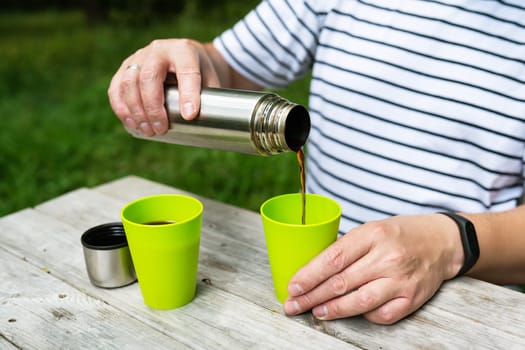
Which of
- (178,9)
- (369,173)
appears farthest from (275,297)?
(178,9)

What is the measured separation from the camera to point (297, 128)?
935mm

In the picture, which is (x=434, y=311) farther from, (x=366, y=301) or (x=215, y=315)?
(x=215, y=315)

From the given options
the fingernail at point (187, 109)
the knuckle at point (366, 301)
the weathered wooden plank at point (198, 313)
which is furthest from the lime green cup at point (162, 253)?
the knuckle at point (366, 301)

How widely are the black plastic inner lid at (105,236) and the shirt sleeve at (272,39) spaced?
0.60 meters

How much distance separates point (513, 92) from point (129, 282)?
0.82m

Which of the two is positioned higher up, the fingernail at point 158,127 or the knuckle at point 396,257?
the fingernail at point 158,127

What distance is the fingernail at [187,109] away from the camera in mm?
962

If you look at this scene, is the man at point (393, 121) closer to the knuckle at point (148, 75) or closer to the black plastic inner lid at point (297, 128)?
the knuckle at point (148, 75)

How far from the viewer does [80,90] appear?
491cm

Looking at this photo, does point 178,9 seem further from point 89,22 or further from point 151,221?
point 151,221

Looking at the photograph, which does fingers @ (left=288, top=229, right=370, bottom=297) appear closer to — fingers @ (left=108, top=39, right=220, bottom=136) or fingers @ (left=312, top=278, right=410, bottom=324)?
fingers @ (left=312, top=278, right=410, bottom=324)

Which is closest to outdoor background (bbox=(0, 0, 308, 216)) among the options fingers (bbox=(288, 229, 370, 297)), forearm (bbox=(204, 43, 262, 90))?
forearm (bbox=(204, 43, 262, 90))

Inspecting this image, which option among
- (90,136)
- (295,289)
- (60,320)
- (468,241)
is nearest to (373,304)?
(295,289)

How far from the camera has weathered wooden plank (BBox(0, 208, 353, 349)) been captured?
804 mm
